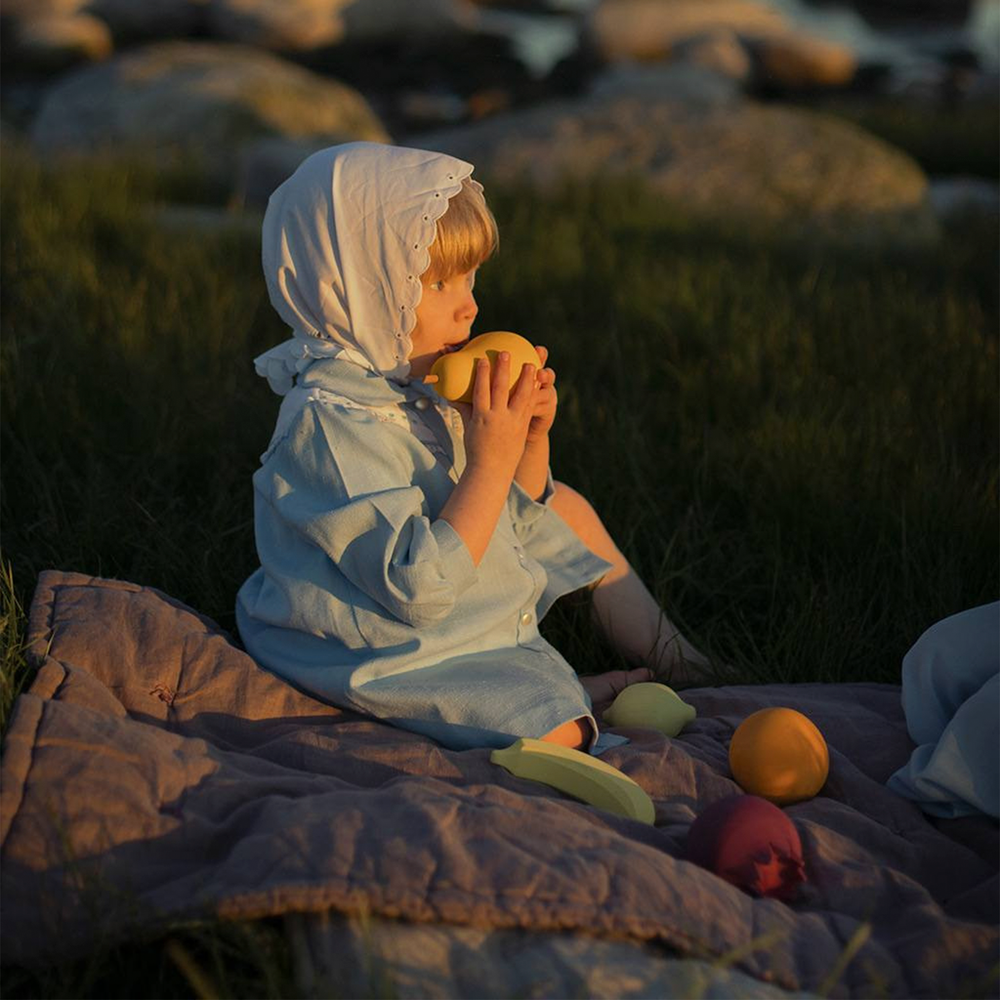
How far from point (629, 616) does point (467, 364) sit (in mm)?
853

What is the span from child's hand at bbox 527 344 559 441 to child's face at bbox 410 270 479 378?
0.17 m

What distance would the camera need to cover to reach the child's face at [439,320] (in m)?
2.96

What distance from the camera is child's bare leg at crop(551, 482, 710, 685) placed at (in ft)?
11.2

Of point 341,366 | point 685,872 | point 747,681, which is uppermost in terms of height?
point 341,366

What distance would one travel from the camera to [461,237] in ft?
9.57

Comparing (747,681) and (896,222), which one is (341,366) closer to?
(747,681)

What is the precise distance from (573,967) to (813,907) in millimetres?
530

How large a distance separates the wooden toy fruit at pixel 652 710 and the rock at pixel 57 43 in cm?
1767

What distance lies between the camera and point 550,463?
4012 millimetres

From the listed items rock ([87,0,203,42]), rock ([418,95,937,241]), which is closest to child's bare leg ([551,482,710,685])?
rock ([418,95,937,241])

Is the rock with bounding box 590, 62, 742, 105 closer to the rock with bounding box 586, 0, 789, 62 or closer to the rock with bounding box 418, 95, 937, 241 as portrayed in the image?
the rock with bounding box 586, 0, 789, 62

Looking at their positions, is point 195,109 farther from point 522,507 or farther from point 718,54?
point 718,54

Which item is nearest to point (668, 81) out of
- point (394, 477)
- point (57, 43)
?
point (57, 43)

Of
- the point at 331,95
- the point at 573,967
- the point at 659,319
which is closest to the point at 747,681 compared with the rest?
the point at 573,967
